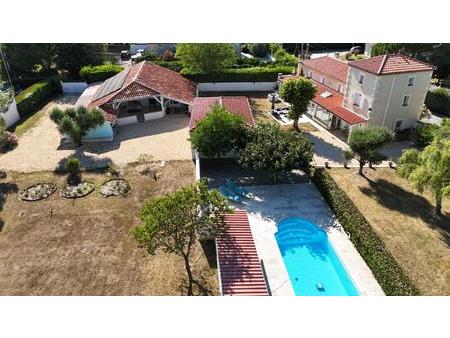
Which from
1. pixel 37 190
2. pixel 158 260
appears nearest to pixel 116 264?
pixel 158 260

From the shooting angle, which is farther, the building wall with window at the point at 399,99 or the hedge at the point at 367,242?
the building wall with window at the point at 399,99

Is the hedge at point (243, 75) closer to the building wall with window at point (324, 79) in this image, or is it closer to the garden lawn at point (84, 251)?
the building wall with window at point (324, 79)

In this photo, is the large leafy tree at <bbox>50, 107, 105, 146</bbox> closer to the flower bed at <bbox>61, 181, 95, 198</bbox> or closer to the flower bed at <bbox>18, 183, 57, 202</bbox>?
the flower bed at <bbox>18, 183, 57, 202</bbox>

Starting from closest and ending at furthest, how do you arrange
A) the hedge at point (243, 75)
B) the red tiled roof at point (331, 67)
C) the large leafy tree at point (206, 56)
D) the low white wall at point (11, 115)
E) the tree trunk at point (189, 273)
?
1. the tree trunk at point (189, 273)
2. the low white wall at point (11, 115)
3. the red tiled roof at point (331, 67)
4. the large leafy tree at point (206, 56)
5. the hedge at point (243, 75)

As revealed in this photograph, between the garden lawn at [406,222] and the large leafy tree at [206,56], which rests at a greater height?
the large leafy tree at [206,56]

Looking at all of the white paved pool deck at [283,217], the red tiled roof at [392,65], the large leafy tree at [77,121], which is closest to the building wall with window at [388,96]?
the red tiled roof at [392,65]

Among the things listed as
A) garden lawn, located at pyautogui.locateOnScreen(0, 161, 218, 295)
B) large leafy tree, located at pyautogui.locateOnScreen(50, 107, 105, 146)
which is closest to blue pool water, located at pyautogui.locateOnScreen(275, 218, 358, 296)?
garden lawn, located at pyautogui.locateOnScreen(0, 161, 218, 295)
